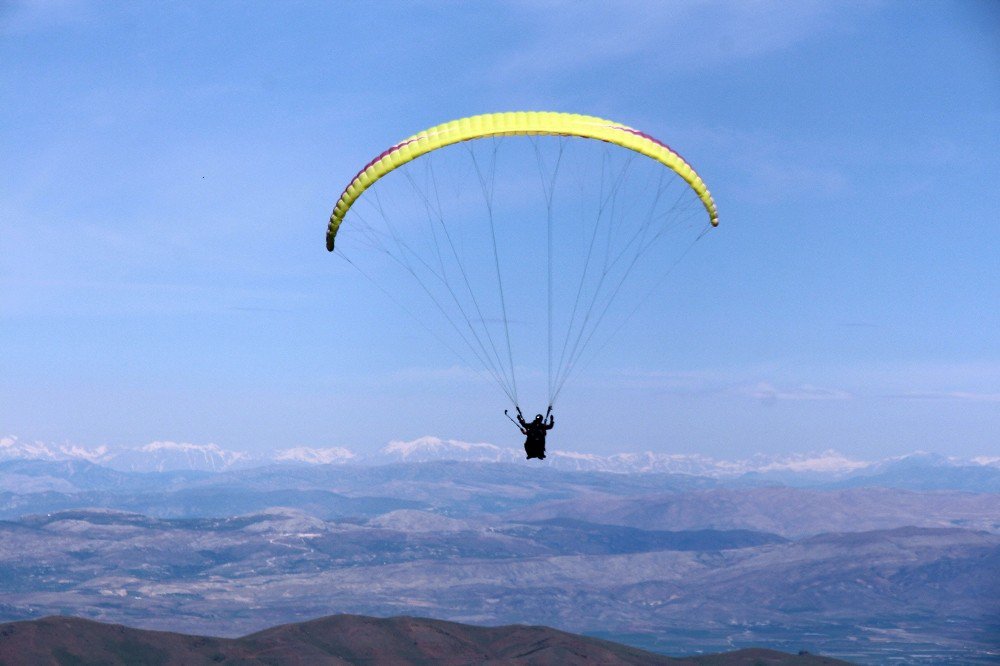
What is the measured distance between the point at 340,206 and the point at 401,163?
549cm

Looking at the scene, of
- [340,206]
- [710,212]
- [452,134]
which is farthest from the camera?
[710,212]

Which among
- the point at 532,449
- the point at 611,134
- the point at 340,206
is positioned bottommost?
the point at 532,449

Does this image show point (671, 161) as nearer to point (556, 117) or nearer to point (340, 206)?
point (556, 117)

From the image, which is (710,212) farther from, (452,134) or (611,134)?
(452,134)

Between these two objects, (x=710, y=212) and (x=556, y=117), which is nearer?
(x=556, y=117)

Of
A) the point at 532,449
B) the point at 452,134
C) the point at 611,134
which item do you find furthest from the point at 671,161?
the point at 532,449

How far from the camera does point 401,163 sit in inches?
2525

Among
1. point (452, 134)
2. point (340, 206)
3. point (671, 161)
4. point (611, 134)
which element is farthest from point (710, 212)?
point (340, 206)

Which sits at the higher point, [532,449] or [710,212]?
[710,212]

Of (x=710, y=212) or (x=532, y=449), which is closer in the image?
(x=532, y=449)

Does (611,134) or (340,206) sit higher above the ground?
(611,134)

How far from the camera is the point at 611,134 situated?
6494cm

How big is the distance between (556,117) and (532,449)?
19728 millimetres

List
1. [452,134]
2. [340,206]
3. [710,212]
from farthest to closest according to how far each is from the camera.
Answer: [710,212], [340,206], [452,134]
